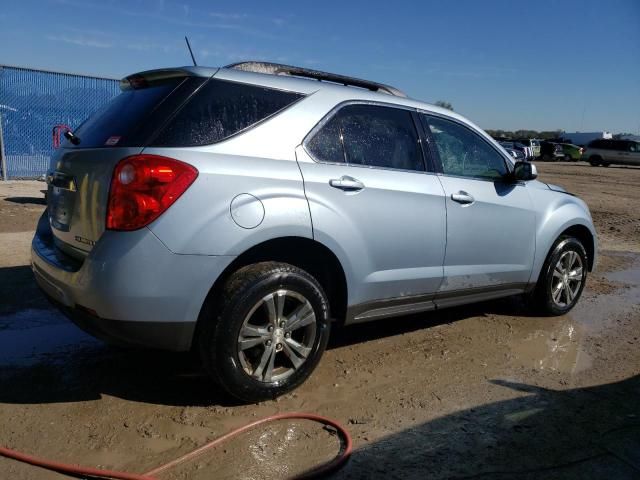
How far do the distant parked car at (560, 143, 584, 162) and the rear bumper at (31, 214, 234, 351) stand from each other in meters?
44.8

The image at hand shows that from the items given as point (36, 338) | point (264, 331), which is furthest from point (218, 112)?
point (36, 338)

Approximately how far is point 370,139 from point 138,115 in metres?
1.46

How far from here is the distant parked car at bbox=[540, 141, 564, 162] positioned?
43.1 m

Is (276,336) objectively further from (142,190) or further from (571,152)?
(571,152)

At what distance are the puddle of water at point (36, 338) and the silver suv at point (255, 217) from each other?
69 centimetres

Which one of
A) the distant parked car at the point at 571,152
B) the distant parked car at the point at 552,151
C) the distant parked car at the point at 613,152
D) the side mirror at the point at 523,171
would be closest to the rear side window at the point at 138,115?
the side mirror at the point at 523,171

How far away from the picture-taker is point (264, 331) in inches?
123

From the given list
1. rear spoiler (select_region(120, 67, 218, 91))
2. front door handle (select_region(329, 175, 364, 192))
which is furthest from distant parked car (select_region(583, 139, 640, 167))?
rear spoiler (select_region(120, 67, 218, 91))

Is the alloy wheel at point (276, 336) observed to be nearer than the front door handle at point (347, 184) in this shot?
Yes

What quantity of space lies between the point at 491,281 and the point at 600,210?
33.9 ft

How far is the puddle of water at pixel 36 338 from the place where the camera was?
374 centimetres

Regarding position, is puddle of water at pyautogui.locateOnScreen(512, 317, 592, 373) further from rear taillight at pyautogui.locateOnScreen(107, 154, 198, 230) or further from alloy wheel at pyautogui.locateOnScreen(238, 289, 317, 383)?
rear taillight at pyautogui.locateOnScreen(107, 154, 198, 230)

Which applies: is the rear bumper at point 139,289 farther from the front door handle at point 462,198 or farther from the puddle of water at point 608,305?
the puddle of water at point 608,305

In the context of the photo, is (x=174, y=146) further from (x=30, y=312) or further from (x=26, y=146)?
(x=26, y=146)
